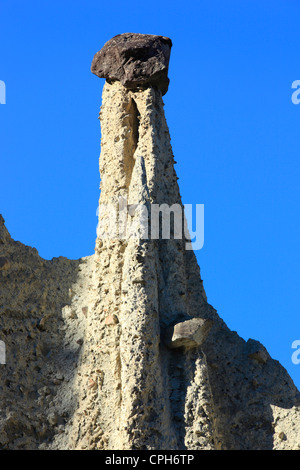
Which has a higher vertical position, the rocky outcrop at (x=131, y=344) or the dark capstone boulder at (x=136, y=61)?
the dark capstone boulder at (x=136, y=61)

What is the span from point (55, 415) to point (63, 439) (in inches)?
10.1

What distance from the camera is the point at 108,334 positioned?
8695 mm

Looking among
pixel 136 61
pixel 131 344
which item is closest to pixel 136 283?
pixel 131 344

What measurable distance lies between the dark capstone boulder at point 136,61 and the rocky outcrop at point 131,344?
0.10m

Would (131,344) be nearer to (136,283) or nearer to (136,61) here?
(136,283)

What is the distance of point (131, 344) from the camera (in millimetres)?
8180

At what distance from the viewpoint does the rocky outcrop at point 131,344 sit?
811 cm

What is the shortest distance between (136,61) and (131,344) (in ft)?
11.5

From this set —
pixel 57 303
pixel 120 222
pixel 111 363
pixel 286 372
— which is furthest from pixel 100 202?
pixel 286 372

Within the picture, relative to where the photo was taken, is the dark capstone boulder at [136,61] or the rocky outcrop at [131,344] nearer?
the rocky outcrop at [131,344]

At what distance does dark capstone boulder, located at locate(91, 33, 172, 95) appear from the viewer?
1016cm
